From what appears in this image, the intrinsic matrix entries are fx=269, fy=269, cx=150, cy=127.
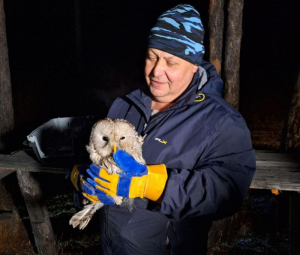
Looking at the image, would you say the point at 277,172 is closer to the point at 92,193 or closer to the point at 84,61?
the point at 92,193

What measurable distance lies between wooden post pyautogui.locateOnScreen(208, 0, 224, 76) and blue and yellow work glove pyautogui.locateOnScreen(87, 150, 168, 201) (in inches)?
81.8

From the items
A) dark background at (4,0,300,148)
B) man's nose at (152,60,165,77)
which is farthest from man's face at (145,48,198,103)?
dark background at (4,0,300,148)

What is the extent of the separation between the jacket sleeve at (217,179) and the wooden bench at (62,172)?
0.67 m

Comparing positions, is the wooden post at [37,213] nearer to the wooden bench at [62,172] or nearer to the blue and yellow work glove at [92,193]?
the wooden bench at [62,172]

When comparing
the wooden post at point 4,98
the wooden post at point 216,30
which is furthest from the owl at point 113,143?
the wooden post at point 4,98

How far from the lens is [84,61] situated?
9.00 m

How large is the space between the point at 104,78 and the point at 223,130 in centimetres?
797

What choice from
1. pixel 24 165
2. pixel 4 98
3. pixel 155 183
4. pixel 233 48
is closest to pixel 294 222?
pixel 155 183

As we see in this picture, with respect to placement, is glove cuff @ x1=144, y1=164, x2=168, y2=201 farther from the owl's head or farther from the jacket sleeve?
the owl's head

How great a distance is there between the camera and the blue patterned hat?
1659 mm

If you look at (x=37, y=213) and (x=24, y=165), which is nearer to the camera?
(x=24, y=165)

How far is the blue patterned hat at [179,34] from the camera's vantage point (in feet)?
5.44

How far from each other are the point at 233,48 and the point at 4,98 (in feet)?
9.22

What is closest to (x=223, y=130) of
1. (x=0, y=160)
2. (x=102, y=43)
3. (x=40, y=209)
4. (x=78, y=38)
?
(x=0, y=160)
